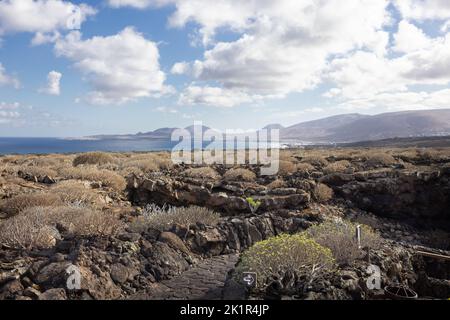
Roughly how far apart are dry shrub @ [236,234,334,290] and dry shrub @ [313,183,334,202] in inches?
399

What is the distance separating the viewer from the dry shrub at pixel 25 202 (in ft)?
32.5

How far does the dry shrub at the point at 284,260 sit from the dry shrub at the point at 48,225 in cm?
353

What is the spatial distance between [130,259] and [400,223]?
13804 millimetres

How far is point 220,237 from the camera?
29.4 ft

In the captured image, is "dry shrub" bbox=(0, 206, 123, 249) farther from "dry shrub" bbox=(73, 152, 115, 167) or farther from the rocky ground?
"dry shrub" bbox=(73, 152, 115, 167)

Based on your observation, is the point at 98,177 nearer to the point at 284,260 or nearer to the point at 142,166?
the point at 142,166

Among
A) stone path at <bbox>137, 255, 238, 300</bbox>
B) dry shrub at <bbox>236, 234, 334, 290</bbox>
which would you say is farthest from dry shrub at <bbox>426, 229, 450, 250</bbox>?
stone path at <bbox>137, 255, 238, 300</bbox>

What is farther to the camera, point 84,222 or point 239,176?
point 239,176

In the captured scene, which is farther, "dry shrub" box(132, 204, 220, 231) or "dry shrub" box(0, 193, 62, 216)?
"dry shrub" box(0, 193, 62, 216)

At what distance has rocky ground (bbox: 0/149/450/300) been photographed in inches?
231

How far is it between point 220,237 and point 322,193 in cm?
882

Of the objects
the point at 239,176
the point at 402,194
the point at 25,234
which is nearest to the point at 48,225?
the point at 25,234
